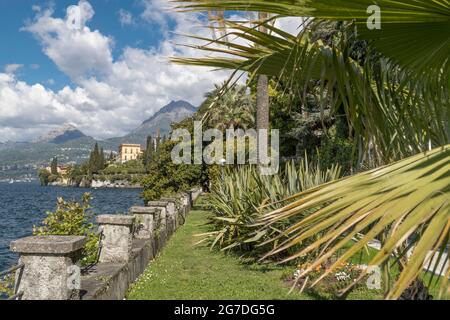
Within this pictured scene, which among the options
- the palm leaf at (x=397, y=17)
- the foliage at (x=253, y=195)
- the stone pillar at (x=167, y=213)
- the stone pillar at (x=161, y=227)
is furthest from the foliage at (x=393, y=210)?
the stone pillar at (x=167, y=213)

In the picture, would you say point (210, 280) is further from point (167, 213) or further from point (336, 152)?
point (336, 152)

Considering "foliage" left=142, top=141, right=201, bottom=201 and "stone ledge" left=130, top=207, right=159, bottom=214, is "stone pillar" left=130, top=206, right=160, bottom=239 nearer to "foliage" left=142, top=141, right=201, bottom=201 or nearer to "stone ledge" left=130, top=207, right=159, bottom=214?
"stone ledge" left=130, top=207, right=159, bottom=214

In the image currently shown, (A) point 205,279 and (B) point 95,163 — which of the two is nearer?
(A) point 205,279

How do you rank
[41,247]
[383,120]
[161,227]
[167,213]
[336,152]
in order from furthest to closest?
[336,152] → [167,213] → [161,227] → [41,247] → [383,120]

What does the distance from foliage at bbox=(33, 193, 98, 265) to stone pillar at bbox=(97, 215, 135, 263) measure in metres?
0.16

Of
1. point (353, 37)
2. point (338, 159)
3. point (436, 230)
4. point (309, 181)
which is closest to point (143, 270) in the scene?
point (309, 181)

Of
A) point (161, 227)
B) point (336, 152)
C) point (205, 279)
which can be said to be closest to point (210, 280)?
point (205, 279)

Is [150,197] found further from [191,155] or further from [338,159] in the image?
[338,159]

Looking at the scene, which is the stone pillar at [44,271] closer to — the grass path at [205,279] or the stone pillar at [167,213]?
the grass path at [205,279]

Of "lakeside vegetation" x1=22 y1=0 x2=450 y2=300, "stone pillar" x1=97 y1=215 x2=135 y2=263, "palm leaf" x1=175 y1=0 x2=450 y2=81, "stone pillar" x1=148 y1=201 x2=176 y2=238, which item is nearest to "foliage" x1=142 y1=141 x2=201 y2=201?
"stone pillar" x1=148 y1=201 x2=176 y2=238

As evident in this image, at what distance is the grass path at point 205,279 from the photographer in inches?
240

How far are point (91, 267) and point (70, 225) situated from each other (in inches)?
26.0

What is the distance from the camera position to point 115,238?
21.2 feet
